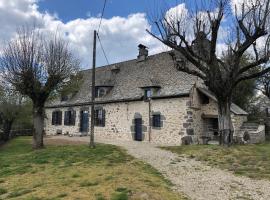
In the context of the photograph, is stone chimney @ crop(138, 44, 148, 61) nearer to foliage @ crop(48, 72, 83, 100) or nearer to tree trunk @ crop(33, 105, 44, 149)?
foliage @ crop(48, 72, 83, 100)

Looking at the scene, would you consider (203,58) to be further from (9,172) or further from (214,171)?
(9,172)

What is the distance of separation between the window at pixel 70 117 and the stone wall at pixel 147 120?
376cm

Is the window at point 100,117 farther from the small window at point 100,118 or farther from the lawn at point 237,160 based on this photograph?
the lawn at point 237,160

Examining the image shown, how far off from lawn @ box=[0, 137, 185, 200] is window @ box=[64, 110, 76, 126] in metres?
16.8

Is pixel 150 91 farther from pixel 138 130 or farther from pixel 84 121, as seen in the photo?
pixel 84 121

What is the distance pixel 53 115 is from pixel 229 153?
2342 cm

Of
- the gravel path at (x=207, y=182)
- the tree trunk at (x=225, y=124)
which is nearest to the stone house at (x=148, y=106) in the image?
the tree trunk at (x=225, y=124)

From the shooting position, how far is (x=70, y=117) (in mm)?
32062

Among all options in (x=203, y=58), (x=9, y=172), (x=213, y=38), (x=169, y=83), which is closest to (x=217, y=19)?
(x=213, y=38)

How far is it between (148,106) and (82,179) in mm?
14962

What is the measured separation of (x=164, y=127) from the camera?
909 inches

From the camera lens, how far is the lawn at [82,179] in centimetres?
789

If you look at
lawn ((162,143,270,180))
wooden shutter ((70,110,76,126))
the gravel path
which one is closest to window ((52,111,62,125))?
wooden shutter ((70,110,76,126))

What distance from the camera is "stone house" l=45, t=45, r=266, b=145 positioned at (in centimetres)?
2234
